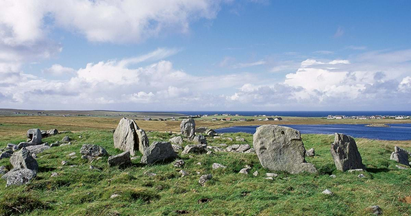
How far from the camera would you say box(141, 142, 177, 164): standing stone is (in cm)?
1602

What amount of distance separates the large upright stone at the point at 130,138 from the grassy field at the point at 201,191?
2907mm

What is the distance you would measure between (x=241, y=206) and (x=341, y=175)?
7.63 m

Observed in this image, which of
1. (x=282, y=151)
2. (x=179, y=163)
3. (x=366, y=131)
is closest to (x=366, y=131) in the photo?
Result: (x=366, y=131)

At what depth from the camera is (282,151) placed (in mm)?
15031

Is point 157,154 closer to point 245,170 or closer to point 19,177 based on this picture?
point 245,170

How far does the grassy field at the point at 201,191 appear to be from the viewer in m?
9.26

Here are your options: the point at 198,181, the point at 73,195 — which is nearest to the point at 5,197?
the point at 73,195

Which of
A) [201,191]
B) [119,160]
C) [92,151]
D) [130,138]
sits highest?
[130,138]

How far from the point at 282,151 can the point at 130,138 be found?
11.0m

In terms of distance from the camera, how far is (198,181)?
12867 mm

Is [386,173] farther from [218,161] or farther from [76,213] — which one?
[76,213]

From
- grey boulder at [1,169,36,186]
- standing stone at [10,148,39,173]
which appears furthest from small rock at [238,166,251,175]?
standing stone at [10,148,39,173]

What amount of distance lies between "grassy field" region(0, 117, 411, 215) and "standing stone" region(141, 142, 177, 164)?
0.66 m

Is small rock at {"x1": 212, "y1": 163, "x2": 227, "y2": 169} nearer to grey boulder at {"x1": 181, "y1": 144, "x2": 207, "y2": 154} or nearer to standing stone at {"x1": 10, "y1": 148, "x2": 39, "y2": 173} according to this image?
grey boulder at {"x1": 181, "y1": 144, "x2": 207, "y2": 154}
